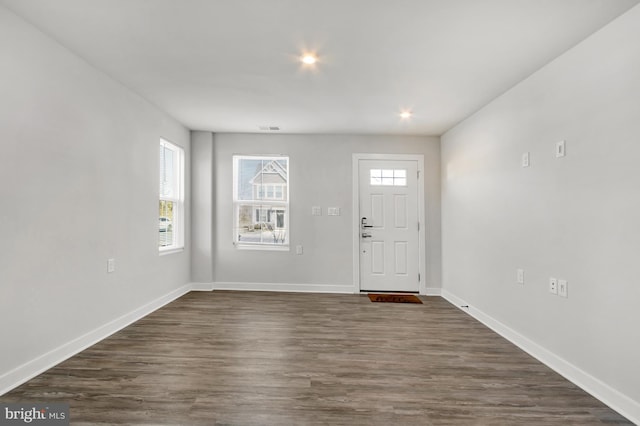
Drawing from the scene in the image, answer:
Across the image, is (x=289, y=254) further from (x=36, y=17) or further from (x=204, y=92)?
(x=36, y=17)

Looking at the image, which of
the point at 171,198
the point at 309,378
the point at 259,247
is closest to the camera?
the point at 309,378

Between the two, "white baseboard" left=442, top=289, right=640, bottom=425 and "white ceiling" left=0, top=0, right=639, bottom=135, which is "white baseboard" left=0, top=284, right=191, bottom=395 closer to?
"white ceiling" left=0, top=0, right=639, bottom=135

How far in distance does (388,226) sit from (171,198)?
3.07 m

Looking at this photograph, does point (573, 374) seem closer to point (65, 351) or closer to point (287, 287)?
point (287, 287)

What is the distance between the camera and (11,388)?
2.05 meters

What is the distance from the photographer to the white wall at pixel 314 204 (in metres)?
4.86

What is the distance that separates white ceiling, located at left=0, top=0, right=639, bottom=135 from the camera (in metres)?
1.94

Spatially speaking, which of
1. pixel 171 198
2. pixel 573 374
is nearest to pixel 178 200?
pixel 171 198

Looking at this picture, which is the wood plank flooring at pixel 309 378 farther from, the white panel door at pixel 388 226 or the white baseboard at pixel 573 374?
the white panel door at pixel 388 226

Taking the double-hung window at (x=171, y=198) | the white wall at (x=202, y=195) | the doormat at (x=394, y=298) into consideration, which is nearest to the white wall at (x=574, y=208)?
the doormat at (x=394, y=298)

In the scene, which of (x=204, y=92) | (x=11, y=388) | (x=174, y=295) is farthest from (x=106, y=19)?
(x=174, y=295)

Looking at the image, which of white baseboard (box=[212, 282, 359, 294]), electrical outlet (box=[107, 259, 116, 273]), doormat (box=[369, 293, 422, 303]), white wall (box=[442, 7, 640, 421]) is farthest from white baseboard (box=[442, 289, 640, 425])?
electrical outlet (box=[107, 259, 116, 273])

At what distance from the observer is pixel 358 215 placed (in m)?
4.86

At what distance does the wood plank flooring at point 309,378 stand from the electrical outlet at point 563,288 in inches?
22.9
